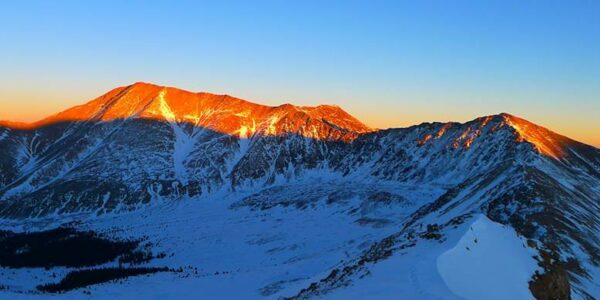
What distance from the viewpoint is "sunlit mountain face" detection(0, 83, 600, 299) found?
3766 centimetres

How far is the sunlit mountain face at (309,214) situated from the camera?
3766 cm

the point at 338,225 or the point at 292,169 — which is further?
the point at 292,169

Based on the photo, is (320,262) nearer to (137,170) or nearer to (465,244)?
(465,244)

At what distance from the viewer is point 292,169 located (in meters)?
176

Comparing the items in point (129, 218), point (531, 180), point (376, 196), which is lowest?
point (129, 218)

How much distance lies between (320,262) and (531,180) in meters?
31.6

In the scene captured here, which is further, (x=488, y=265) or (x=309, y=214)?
(x=309, y=214)

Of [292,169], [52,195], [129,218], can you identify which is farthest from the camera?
[292,169]

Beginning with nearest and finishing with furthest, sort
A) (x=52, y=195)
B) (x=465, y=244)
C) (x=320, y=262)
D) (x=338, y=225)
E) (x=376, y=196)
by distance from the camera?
(x=465, y=244) < (x=320, y=262) < (x=338, y=225) < (x=376, y=196) < (x=52, y=195)

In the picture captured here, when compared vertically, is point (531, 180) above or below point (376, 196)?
above

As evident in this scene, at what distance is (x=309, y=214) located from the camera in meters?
131

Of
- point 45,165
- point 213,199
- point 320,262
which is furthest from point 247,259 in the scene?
point 45,165

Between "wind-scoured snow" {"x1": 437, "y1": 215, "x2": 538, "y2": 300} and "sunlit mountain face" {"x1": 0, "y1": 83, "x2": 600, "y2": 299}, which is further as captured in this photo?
"sunlit mountain face" {"x1": 0, "y1": 83, "x2": 600, "y2": 299}

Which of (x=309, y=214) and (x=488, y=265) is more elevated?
(x=488, y=265)
